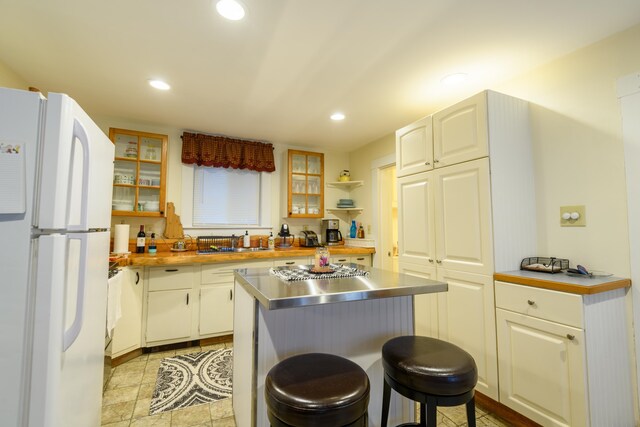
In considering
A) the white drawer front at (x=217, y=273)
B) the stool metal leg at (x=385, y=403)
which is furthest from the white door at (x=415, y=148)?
the white drawer front at (x=217, y=273)

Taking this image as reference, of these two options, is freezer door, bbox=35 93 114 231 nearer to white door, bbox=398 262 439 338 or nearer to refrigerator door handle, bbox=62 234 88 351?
refrigerator door handle, bbox=62 234 88 351

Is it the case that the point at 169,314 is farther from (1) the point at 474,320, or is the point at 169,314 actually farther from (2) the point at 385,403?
(1) the point at 474,320

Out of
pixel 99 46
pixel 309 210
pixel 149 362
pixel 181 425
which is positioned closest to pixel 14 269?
pixel 181 425

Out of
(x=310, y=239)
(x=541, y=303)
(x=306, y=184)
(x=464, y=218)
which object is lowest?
(x=541, y=303)

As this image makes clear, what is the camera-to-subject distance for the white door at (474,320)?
6.10 ft

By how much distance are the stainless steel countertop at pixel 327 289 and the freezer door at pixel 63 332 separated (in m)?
0.64

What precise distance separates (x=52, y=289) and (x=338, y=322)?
3.72ft

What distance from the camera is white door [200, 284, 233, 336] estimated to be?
9.45 feet

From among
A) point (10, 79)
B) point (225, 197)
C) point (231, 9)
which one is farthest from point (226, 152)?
point (231, 9)

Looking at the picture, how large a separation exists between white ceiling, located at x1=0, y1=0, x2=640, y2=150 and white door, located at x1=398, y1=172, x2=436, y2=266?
0.80 m

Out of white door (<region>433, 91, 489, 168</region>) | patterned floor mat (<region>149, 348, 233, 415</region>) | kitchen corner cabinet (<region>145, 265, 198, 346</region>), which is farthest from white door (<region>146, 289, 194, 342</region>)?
white door (<region>433, 91, 489, 168</region>)

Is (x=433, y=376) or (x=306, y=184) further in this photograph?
(x=306, y=184)

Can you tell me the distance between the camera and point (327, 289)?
1223 millimetres

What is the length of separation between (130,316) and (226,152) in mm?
2025
